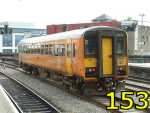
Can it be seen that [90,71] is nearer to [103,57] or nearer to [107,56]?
[103,57]

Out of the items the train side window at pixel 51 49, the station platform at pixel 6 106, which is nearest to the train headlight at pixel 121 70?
the station platform at pixel 6 106

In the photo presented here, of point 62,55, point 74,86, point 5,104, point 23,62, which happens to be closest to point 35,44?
point 23,62

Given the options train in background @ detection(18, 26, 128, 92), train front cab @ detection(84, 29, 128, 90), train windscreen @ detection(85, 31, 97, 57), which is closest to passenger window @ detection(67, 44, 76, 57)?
train in background @ detection(18, 26, 128, 92)

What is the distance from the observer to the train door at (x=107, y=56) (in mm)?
17547

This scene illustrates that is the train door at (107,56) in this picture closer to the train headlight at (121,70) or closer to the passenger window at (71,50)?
the train headlight at (121,70)

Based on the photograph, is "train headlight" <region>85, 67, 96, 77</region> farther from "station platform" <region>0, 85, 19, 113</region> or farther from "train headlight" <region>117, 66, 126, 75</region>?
"station platform" <region>0, 85, 19, 113</region>

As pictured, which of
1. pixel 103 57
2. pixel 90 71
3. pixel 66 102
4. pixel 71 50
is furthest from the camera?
pixel 71 50

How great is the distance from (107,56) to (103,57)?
0.23 m

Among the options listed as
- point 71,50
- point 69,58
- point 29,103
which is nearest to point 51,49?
point 69,58

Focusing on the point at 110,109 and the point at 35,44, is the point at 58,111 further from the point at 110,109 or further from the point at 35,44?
the point at 35,44

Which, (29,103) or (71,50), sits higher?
(71,50)

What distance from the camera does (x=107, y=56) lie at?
1766cm

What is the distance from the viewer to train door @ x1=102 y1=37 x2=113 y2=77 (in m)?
17.5

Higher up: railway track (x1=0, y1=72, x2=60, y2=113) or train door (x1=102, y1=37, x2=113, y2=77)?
train door (x1=102, y1=37, x2=113, y2=77)
